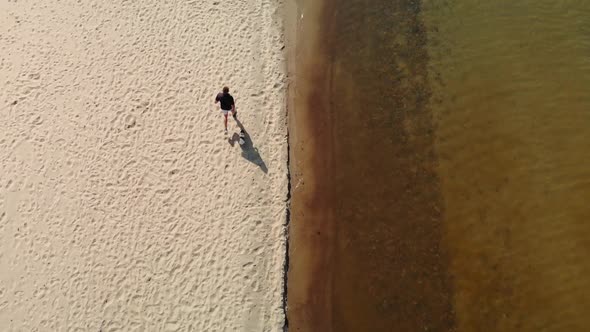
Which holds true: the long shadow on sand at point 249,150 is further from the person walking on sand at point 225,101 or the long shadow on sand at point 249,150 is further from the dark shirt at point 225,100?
the dark shirt at point 225,100

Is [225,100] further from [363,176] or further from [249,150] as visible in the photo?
[363,176]

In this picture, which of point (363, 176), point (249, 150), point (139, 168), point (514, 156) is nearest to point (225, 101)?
point (249, 150)

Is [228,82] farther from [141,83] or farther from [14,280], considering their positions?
[14,280]

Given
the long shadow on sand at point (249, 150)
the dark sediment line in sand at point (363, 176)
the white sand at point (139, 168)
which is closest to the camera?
the white sand at point (139, 168)

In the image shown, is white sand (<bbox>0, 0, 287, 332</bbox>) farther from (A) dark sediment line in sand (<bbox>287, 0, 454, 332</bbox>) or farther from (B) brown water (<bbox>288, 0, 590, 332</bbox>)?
(B) brown water (<bbox>288, 0, 590, 332</bbox>)

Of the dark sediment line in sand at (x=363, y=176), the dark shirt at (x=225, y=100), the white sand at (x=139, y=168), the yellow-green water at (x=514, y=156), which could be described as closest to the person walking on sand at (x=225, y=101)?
the dark shirt at (x=225, y=100)

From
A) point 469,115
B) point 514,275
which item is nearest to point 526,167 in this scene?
point 469,115

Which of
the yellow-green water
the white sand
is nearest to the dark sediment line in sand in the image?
the yellow-green water
